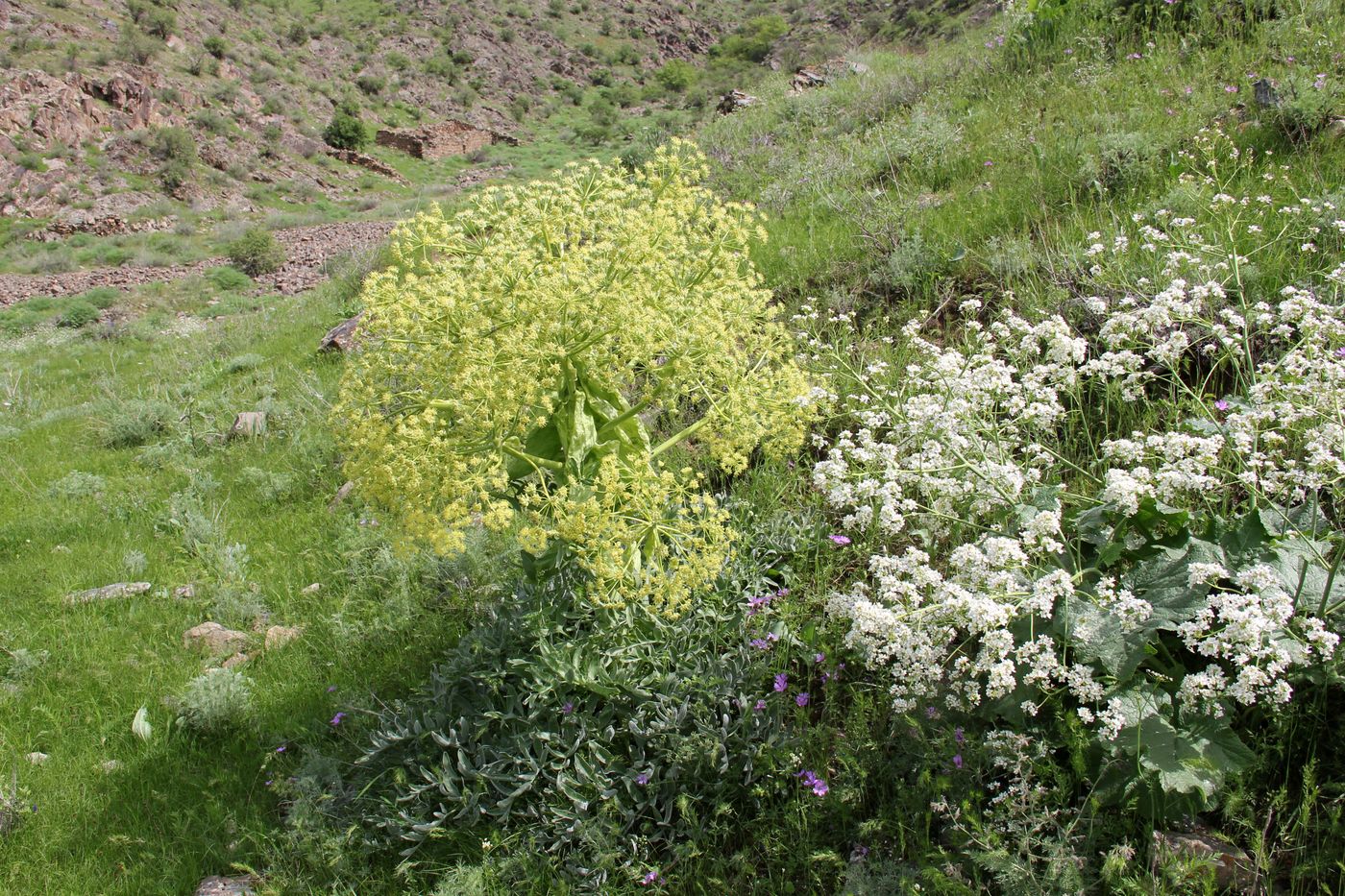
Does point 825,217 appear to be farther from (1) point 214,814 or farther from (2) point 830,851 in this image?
(1) point 214,814

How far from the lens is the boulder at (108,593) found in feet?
16.0

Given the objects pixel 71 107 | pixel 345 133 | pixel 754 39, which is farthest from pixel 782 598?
pixel 754 39

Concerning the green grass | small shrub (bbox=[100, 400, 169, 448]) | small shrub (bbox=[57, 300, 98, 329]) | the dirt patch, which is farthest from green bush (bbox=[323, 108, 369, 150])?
small shrub (bbox=[100, 400, 169, 448])

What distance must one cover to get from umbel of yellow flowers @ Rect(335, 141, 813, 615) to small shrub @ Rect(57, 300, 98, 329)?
778 inches

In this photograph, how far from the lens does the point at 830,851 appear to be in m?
2.26

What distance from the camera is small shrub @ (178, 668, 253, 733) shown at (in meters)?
3.63

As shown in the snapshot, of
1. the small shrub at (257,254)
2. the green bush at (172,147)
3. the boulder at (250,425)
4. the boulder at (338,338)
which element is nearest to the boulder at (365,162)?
the green bush at (172,147)

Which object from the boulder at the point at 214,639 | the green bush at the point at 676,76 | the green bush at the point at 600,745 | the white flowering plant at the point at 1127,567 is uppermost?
the white flowering plant at the point at 1127,567

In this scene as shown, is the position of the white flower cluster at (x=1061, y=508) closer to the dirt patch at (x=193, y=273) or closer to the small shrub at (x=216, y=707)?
the small shrub at (x=216, y=707)

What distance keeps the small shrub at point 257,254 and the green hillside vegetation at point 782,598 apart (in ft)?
56.8

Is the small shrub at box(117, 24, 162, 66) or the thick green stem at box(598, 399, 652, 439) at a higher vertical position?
the thick green stem at box(598, 399, 652, 439)

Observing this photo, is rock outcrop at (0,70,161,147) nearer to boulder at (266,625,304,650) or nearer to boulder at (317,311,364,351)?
boulder at (317,311,364,351)

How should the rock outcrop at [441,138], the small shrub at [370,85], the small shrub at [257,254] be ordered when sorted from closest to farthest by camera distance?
the small shrub at [257,254] < the rock outcrop at [441,138] < the small shrub at [370,85]

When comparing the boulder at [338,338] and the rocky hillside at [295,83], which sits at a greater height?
the boulder at [338,338]
